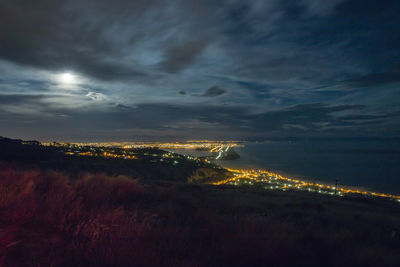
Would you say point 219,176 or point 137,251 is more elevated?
point 137,251

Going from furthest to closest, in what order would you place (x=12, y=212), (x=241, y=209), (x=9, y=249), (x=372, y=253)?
(x=241, y=209) → (x=372, y=253) → (x=12, y=212) → (x=9, y=249)

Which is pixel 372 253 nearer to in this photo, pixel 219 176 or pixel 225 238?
pixel 225 238

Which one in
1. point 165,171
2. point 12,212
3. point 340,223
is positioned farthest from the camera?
point 165,171

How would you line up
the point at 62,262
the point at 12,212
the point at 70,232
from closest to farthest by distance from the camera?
the point at 62,262 → the point at 70,232 → the point at 12,212

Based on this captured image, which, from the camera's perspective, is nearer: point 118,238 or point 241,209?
point 118,238

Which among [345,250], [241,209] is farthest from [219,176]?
[345,250]

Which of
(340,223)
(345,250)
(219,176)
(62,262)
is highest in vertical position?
(62,262)

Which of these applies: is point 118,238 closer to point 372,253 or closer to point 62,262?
point 62,262

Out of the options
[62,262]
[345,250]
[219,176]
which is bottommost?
[219,176]

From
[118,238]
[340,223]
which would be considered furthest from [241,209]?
[118,238]
